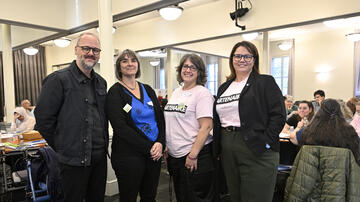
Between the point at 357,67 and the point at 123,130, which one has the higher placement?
the point at 357,67

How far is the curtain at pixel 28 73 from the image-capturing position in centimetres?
943

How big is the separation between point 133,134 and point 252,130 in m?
0.76

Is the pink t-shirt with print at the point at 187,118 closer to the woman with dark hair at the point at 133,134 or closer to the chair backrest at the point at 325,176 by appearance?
the woman with dark hair at the point at 133,134

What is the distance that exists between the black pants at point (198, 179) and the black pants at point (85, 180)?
1.67ft

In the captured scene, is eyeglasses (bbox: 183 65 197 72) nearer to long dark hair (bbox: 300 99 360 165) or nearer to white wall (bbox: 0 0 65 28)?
long dark hair (bbox: 300 99 360 165)

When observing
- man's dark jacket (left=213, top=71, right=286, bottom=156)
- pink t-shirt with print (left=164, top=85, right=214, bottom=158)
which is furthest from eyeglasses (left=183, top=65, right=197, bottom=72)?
man's dark jacket (left=213, top=71, right=286, bottom=156)

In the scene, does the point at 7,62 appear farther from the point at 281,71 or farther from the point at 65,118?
the point at 281,71

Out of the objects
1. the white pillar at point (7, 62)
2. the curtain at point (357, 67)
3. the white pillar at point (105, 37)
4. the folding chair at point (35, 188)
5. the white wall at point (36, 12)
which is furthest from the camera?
the curtain at point (357, 67)

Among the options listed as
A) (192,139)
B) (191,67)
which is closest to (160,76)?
(191,67)

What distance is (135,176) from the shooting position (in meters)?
1.64

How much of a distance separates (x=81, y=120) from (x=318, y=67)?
9.57 metres

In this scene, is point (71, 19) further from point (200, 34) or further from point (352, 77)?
point (352, 77)

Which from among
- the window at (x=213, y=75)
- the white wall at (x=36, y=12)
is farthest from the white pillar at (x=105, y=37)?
the window at (x=213, y=75)

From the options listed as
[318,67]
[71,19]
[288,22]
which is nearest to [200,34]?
[288,22]
